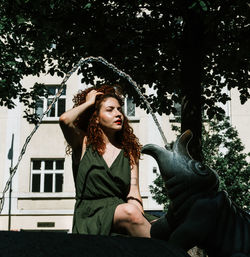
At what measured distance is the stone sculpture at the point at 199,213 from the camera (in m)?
1.73

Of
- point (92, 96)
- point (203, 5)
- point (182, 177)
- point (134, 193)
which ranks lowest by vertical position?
point (134, 193)

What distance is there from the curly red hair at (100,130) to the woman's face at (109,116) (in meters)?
0.03

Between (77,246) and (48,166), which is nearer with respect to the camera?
(77,246)

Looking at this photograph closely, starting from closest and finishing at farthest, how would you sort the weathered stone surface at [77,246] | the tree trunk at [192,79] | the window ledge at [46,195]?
the weathered stone surface at [77,246] < the tree trunk at [192,79] < the window ledge at [46,195]

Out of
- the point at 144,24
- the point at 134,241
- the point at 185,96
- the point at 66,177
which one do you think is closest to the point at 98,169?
the point at 134,241

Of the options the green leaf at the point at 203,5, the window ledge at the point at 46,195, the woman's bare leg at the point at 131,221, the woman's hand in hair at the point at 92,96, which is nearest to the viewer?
the woman's bare leg at the point at 131,221

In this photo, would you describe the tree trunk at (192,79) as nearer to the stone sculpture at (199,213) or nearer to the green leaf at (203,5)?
the green leaf at (203,5)

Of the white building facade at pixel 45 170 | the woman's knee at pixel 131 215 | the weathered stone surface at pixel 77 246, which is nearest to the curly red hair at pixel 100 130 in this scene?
the woman's knee at pixel 131 215

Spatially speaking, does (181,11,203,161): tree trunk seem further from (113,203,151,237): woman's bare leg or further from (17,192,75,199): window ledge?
(17,192,75,199): window ledge

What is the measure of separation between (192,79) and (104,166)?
502 cm

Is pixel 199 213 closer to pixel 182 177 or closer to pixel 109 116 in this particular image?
pixel 182 177

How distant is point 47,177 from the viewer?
793 inches

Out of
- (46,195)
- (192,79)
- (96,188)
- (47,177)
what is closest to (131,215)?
(96,188)

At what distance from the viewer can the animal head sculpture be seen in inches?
69.7
